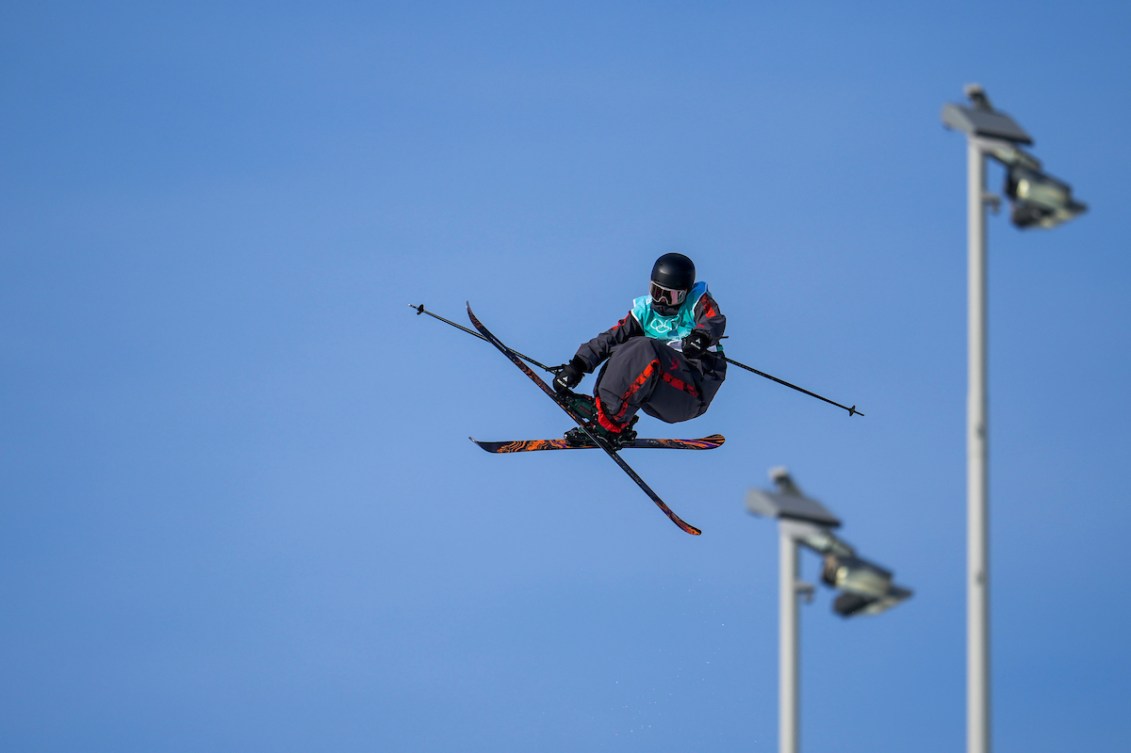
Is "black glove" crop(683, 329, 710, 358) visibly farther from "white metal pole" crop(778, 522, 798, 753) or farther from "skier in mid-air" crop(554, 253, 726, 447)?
"white metal pole" crop(778, 522, 798, 753)

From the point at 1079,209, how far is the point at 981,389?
119 centimetres

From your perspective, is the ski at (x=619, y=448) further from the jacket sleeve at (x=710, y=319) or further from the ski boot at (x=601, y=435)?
the jacket sleeve at (x=710, y=319)

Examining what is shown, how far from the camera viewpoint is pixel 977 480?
13344mm

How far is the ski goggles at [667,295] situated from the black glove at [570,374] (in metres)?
0.88

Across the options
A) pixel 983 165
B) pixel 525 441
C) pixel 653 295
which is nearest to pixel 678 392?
pixel 653 295

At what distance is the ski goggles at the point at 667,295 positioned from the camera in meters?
21.8

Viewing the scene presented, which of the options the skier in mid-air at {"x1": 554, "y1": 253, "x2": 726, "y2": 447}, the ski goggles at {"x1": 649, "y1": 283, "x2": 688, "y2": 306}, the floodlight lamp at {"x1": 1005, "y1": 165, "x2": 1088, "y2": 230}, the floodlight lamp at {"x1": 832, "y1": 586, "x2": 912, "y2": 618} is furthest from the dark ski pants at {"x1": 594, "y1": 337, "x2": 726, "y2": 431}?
the floodlight lamp at {"x1": 832, "y1": 586, "x2": 912, "y2": 618}

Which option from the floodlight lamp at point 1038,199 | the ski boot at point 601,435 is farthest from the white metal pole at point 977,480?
the ski boot at point 601,435

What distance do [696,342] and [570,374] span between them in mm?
1238

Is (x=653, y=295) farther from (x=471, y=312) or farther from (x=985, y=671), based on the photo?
(x=985, y=671)

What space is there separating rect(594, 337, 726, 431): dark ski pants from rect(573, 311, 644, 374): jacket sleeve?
0.52ft

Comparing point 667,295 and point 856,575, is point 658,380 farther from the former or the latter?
point 856,575

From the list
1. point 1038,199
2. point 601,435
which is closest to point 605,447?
point 601,435

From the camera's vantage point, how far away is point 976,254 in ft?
44.7
